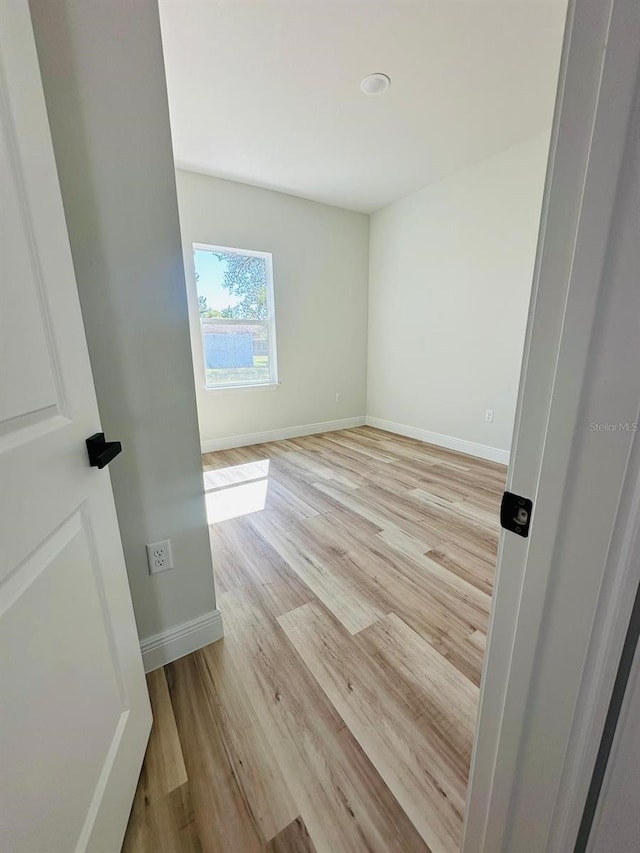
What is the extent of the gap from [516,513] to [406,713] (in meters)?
1.01

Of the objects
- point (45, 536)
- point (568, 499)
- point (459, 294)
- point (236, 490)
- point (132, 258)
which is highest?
point (459, 294)

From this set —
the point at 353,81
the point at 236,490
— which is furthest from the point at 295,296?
the point at 236,490

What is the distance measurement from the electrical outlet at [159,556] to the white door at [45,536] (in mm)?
355

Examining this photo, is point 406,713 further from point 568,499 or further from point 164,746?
point 568,499

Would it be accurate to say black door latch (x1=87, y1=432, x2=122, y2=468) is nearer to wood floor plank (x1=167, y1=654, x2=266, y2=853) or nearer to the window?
wood floor plank (x1=167, y1=654, x2=266, y2=853)

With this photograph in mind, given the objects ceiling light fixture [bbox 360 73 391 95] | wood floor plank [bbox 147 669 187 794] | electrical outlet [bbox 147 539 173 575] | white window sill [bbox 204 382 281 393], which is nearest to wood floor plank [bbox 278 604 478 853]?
wood floor plank [bbox 147 669 187 794]

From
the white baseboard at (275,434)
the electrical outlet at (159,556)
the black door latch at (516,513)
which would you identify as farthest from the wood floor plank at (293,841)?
the white baseboard at (275,434)

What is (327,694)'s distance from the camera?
3.68 feet

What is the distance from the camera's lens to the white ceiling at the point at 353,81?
5.41 ft

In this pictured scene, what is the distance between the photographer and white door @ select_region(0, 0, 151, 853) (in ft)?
1.59

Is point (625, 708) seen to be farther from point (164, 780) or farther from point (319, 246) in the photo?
point (319, 246)

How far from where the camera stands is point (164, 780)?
0.90 meters

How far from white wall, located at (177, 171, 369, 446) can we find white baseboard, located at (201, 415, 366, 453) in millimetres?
54

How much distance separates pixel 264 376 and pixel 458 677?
3398mm
